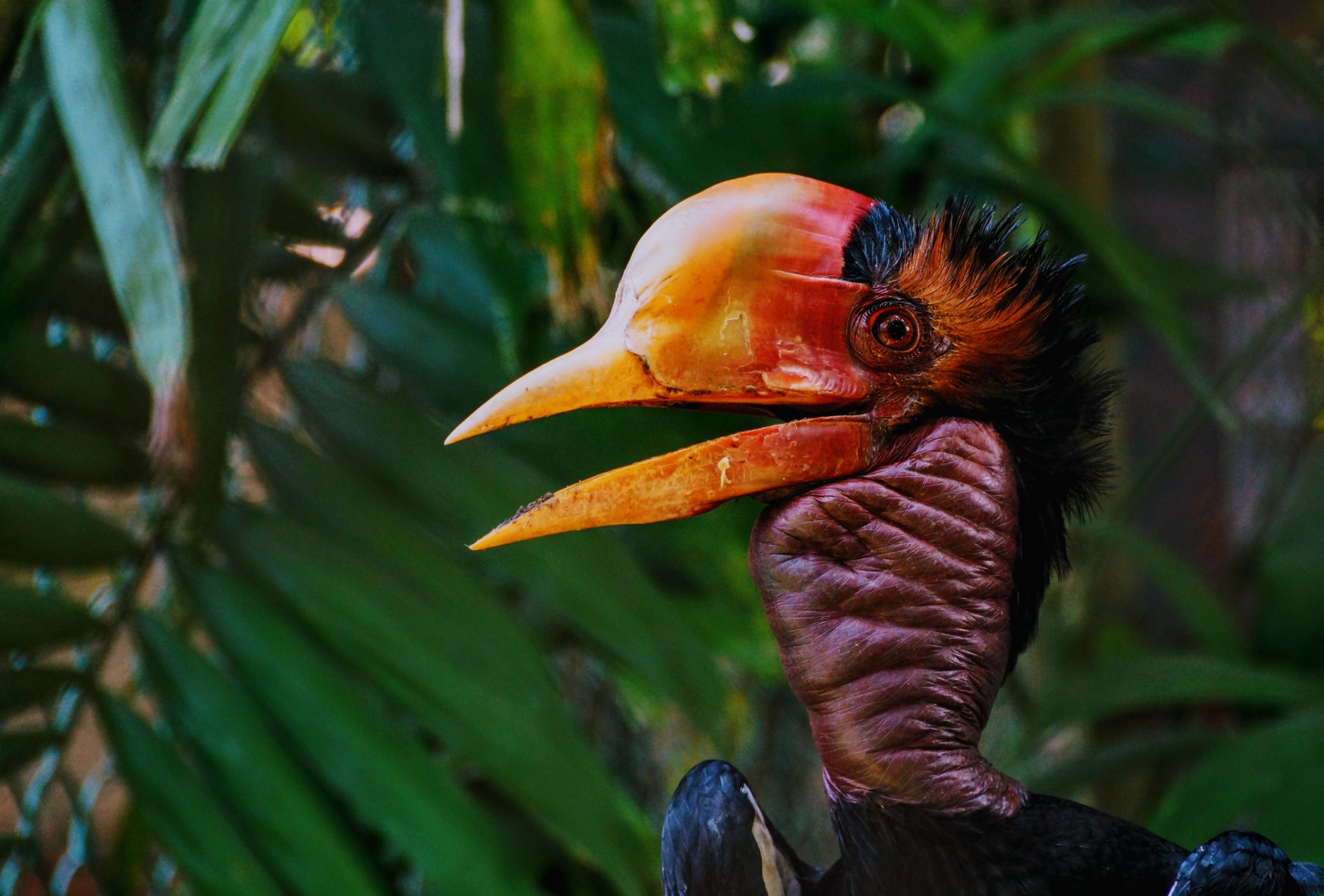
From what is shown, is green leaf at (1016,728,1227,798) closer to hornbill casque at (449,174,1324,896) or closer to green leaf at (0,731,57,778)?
hornbill casque at (449,174,1324,896)

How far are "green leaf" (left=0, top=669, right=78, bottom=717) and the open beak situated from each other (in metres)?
0.46

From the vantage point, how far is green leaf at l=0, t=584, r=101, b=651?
66cm

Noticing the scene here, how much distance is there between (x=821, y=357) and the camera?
386mm

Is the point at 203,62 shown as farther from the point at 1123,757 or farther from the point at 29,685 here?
the point at 1123,757

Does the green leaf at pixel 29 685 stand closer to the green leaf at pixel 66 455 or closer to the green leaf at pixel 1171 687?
the green leaf at pixel 66 455

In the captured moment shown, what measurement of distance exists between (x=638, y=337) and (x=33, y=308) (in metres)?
0.43

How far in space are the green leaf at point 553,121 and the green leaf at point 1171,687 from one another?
594mm

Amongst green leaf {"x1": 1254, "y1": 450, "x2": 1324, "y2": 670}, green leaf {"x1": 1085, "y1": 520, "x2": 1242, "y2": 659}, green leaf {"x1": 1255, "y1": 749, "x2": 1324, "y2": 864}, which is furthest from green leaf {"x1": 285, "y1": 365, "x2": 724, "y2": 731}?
green leaf {"x1": 1254, "y1": 450, "x2": 1324, "y2": 670}

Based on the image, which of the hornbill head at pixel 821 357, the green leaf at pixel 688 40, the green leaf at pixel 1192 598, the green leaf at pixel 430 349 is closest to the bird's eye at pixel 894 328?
the hornbill head at pixel 821 357

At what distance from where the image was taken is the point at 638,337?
1.19 ft

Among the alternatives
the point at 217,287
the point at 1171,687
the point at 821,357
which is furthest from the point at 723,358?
the point at 1171,687

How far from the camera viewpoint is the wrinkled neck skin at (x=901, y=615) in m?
0.37

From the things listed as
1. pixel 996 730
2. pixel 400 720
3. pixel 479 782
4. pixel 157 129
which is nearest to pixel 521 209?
pixel 157 129

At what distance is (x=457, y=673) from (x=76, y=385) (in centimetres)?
31
